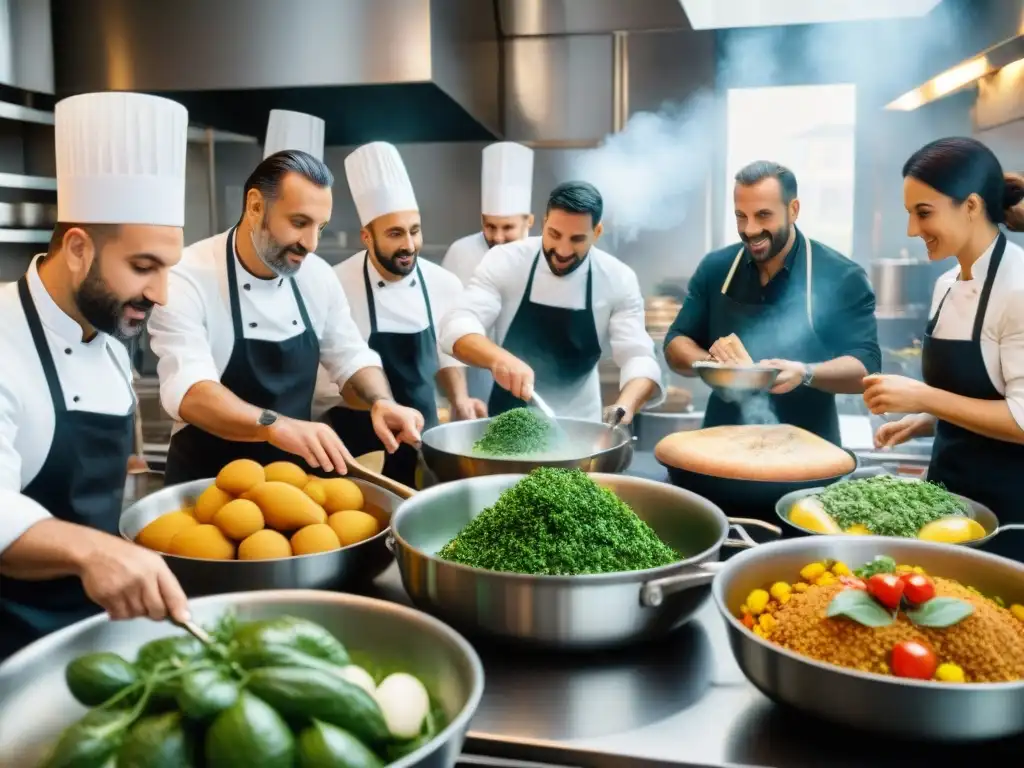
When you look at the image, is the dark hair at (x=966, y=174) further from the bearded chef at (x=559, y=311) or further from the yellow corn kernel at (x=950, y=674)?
the yellow corn kernel at (x=950, y=674)

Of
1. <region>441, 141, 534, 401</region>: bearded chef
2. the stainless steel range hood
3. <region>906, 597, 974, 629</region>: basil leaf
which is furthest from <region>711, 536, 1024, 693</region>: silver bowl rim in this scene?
<region>441, 141, 534, 401</region>: bearded chef

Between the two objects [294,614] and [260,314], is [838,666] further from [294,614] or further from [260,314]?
[260,314]

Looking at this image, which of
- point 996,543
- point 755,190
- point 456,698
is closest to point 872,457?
point 755,190

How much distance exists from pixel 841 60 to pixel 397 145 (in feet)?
8.21

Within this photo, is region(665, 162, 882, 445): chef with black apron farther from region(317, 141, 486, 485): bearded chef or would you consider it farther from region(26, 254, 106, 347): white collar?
region(26, 254, 106, 347): white collar

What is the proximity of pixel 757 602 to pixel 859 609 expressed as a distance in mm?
162

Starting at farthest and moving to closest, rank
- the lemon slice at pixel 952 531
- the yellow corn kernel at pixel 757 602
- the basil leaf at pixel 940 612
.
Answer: the lemon slice at pixel 952 531 < the yellow corn kernel at pixel 757 602 < the basil leaf at pixel 940 612

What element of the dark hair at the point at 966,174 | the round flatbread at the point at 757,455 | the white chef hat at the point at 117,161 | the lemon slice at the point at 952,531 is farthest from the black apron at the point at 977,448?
the white chef hat at the point at 117,161

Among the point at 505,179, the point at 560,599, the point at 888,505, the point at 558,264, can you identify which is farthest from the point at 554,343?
the point at 560,599

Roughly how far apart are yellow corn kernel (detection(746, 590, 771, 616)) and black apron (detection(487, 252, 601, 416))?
6.43 feet

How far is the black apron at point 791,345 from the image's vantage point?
2732 mm

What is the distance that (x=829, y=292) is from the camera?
272 cm

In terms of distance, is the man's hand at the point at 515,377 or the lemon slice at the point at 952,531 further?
the man's hand at the point at 515,377

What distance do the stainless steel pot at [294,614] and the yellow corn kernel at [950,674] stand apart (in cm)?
51
